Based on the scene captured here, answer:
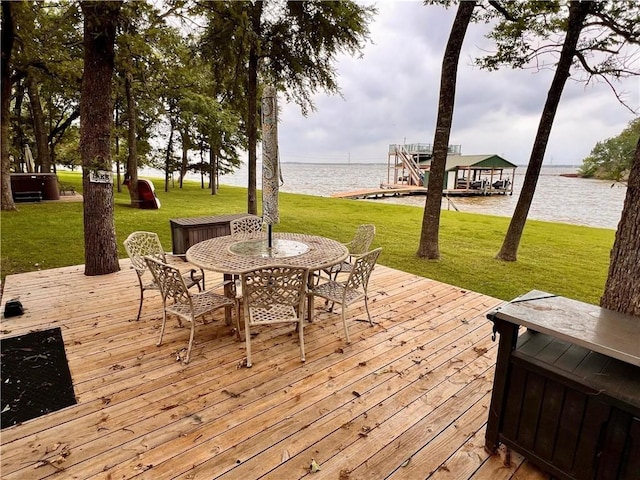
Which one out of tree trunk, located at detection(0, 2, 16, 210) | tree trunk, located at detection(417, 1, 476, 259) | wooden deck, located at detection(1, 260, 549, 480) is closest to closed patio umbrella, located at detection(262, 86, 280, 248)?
wooden deck, located at detection(1, 260, 549, 480)

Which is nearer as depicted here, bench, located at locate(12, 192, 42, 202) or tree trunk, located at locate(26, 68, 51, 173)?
bench, located at locate(12, 192, 42, 202)

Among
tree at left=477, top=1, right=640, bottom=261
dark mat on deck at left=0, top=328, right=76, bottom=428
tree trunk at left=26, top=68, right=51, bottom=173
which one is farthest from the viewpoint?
tree trunk at left=26, top=68, right=51, bottom=173

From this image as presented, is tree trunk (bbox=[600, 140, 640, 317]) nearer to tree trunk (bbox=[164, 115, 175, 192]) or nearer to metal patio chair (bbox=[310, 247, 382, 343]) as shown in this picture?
metal patio chair (bbox=[310, 247, 382, 343])

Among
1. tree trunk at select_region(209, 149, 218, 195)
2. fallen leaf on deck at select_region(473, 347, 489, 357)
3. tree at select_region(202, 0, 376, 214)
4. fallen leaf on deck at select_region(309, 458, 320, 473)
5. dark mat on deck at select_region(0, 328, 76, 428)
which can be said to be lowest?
dark mat on deck at select_region(0, 328, 76, 428)

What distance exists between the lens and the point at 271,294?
2662mm

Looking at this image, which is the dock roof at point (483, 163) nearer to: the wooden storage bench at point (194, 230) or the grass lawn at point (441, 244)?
the grass lawn at point (441, 244)

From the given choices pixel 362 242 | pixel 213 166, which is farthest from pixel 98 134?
pixel 213 166

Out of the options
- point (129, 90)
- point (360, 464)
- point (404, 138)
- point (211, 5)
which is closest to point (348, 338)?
point (360, 464)

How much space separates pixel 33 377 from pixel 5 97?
9524 mm

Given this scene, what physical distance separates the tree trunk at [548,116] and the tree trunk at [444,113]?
1.56m

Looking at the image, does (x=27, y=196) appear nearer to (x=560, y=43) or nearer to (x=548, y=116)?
(x=548, y=116)

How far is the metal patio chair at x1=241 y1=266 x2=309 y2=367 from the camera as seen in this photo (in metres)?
2.58

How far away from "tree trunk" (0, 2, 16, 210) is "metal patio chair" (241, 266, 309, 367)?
7211 mm

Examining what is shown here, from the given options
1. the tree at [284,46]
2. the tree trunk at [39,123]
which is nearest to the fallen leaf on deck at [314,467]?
the tree at [284,46]
